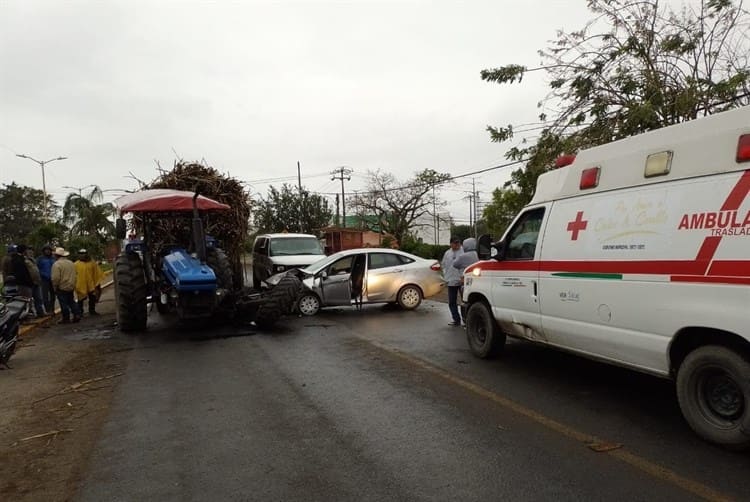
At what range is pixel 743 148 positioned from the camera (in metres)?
3.94

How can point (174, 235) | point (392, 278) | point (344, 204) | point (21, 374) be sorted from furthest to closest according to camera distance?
point (344, 204) < point (174, 235) < point (392, 278) < point (21, 374)

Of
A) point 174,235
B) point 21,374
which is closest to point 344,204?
point 174,235

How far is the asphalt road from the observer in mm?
3635

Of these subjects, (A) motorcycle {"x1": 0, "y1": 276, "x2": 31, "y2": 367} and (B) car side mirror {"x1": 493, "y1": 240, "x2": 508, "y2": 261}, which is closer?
(B) car side mirror {"x1": 493, "y1": 240, "x2": 508, "y2": 261}

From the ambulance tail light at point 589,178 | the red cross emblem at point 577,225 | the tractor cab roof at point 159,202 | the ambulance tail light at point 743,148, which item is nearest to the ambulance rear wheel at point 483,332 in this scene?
the red cross emblem at point 577,225

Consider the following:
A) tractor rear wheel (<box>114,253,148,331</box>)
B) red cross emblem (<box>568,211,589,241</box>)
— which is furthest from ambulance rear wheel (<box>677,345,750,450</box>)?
tractor rear wheel (<box>114,253,148,331</box>)

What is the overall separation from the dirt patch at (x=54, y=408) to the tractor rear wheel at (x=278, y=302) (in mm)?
2409

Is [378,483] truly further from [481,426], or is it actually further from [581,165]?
[581,165]

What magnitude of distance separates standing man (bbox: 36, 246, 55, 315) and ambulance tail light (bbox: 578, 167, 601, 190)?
40.3 feet

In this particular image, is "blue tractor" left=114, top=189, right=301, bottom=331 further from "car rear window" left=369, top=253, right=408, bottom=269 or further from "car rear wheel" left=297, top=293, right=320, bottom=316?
"car rear window" left=369, top=253, right=408, bottom=269

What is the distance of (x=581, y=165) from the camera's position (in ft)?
18.4

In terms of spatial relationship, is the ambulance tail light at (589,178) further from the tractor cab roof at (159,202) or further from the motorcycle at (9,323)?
the motorcycle at (9,323)

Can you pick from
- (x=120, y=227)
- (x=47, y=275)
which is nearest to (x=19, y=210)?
(x=47, y=275)

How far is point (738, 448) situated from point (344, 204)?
163 ft
